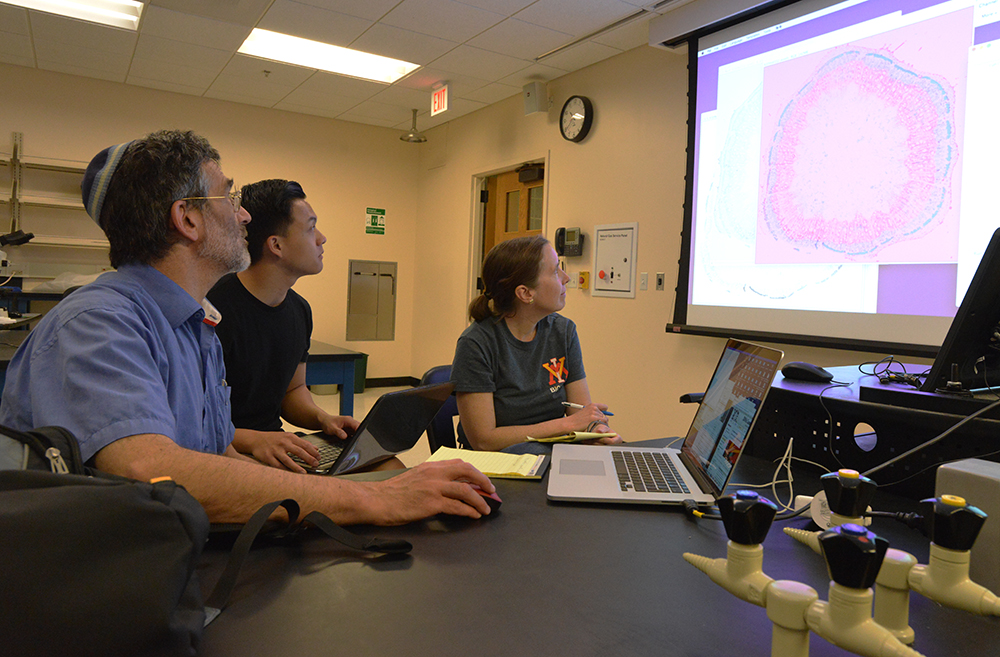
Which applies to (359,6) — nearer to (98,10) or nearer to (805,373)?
(98,10)

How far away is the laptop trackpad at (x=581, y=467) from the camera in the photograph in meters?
1.23

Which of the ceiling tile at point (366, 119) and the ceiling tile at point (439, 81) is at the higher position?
the ceiling tile at point (366, 119)

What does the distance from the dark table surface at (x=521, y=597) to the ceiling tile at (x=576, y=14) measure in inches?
125

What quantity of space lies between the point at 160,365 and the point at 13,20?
4.34m

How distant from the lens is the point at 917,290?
2447 millimetres

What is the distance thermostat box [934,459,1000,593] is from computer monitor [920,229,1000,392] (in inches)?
15.4

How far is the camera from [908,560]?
539mm

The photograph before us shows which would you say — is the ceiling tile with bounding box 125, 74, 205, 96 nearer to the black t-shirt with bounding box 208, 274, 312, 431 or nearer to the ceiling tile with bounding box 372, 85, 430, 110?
the ceiling tile with bounding box 372, 85, 430, 110

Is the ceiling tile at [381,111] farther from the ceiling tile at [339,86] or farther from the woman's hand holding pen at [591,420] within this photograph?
the woman's hand holding pen at [591,420]

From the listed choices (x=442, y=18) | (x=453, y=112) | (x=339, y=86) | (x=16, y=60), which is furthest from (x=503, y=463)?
(x=16, y=60)

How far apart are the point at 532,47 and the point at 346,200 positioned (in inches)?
111

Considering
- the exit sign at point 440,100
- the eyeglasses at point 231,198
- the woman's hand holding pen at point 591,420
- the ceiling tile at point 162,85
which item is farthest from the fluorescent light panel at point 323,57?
the woman's hand holding pen at point 591,420

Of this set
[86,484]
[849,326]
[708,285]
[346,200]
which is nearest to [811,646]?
[86,484]

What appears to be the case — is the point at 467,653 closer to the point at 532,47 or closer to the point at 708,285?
the point at 708,285
